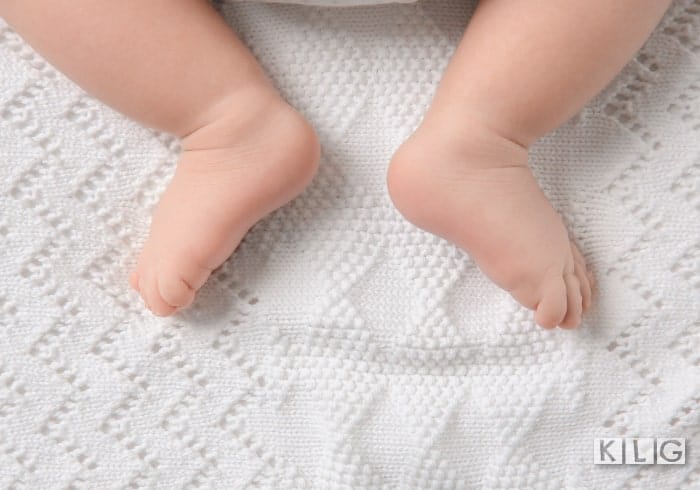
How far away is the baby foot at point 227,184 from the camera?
834 mm

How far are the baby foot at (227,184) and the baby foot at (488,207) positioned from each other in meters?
0.10

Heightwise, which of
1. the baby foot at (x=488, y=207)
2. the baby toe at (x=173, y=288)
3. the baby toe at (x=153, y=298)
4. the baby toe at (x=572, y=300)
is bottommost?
the baby toe at (x=153, y=298)

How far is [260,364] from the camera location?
0.93 m

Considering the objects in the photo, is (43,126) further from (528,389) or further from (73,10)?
(528,389)

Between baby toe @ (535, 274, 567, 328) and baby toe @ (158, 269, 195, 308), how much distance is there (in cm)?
33

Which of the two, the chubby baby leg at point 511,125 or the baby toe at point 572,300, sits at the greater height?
the chubby baby leg at point 511,125

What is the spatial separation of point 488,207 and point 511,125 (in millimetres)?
80

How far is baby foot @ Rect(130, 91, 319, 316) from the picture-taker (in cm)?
83

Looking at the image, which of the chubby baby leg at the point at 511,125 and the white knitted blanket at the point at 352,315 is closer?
the chubby baby leg at the point at 511,125

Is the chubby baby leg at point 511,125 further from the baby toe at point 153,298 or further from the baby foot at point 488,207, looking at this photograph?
the baby toe at point 153,298

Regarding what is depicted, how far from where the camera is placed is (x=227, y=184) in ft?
2.74

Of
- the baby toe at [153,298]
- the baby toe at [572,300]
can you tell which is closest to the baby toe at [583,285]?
the baby toe at [572,300]

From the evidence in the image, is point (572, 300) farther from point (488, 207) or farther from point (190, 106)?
A: point (190, 106)

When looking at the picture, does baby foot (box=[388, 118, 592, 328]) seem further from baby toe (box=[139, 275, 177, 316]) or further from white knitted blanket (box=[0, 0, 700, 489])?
baby toe (box=[139, 275, 177, 316])
